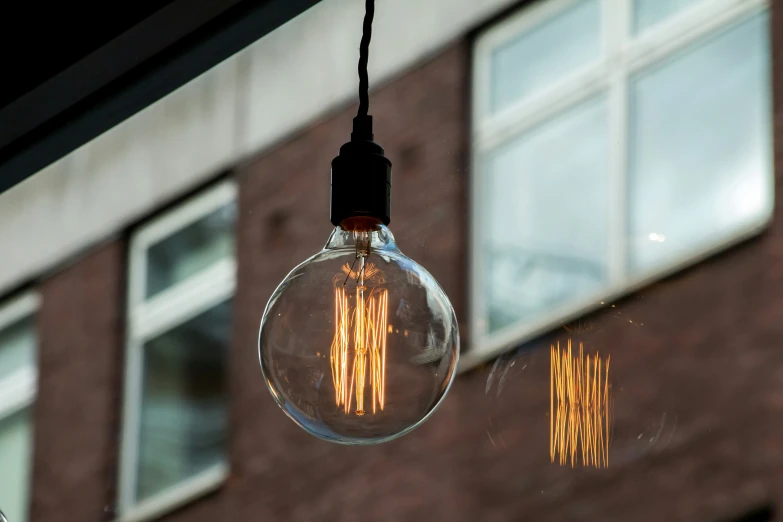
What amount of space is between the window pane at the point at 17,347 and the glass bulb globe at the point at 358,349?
3.22 m

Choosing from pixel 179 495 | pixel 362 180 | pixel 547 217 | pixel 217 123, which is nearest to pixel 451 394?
pixel 547 217

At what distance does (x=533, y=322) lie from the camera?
2.99m

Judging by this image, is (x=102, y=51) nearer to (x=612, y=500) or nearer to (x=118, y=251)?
(x=612, y=500)

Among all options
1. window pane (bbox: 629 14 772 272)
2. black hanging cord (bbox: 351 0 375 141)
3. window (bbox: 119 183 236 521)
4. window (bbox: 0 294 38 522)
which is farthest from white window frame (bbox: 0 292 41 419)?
black hanging cord (bbox: 351 0 375 141)

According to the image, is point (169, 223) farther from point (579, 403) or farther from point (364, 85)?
point (364, 85)

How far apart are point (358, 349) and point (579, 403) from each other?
2.26 metres

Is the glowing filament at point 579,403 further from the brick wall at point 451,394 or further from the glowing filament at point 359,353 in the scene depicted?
the glowing filament at point 359,353

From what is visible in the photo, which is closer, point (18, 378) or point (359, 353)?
point (359, 353)

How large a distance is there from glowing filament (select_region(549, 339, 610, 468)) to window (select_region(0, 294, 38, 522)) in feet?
5.28

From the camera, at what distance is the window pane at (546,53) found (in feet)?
10.1

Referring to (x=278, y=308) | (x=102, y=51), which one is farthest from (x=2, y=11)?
(x=278, y=308)

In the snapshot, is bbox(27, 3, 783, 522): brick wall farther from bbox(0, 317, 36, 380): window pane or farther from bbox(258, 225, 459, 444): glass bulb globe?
bbox(258, 225, 459, 444): glass bulb globe

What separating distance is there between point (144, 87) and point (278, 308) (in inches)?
16.9

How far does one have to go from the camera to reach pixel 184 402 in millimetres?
3643
